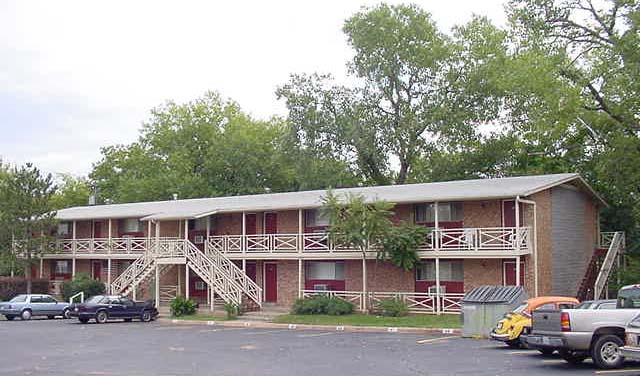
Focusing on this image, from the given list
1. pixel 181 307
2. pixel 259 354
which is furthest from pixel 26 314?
pixel 259 354

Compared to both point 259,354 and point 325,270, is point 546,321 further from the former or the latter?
point 325,270

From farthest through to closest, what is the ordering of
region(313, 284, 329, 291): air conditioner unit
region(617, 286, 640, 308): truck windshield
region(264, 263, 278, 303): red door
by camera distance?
1. region(264, 263, 278, 303): red door
2. region(313, 284, 329, 291): air conditioner unit
3. region(617, 286, 640, 308): truck windshield

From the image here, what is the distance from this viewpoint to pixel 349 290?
36719mm

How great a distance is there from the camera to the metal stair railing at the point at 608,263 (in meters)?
33.4

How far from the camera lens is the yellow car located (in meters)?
21.7

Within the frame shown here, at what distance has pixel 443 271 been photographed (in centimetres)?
3416

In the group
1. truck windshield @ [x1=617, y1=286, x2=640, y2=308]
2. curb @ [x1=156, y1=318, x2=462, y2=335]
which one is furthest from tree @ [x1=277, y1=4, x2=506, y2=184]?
truck windshield @ [x1=617, y1=286, x2=640, y2=308]

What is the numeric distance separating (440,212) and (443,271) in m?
2.53

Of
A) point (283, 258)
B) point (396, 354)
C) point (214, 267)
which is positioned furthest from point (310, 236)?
point (396, 354)

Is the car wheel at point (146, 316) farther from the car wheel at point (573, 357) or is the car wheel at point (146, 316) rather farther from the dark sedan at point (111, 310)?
the car wheel at point (573, 357)

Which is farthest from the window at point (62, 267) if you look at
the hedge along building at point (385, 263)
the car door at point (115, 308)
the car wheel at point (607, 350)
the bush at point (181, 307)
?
the car wheel at point (607, 350)

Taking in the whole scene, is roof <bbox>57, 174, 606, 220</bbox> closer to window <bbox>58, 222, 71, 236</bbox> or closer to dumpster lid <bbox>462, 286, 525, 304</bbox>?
window <bbox>58, 222, 71, 236</bbox>

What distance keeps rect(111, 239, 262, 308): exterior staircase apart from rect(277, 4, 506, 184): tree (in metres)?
17.6

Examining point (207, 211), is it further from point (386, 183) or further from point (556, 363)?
point (556, 363)
